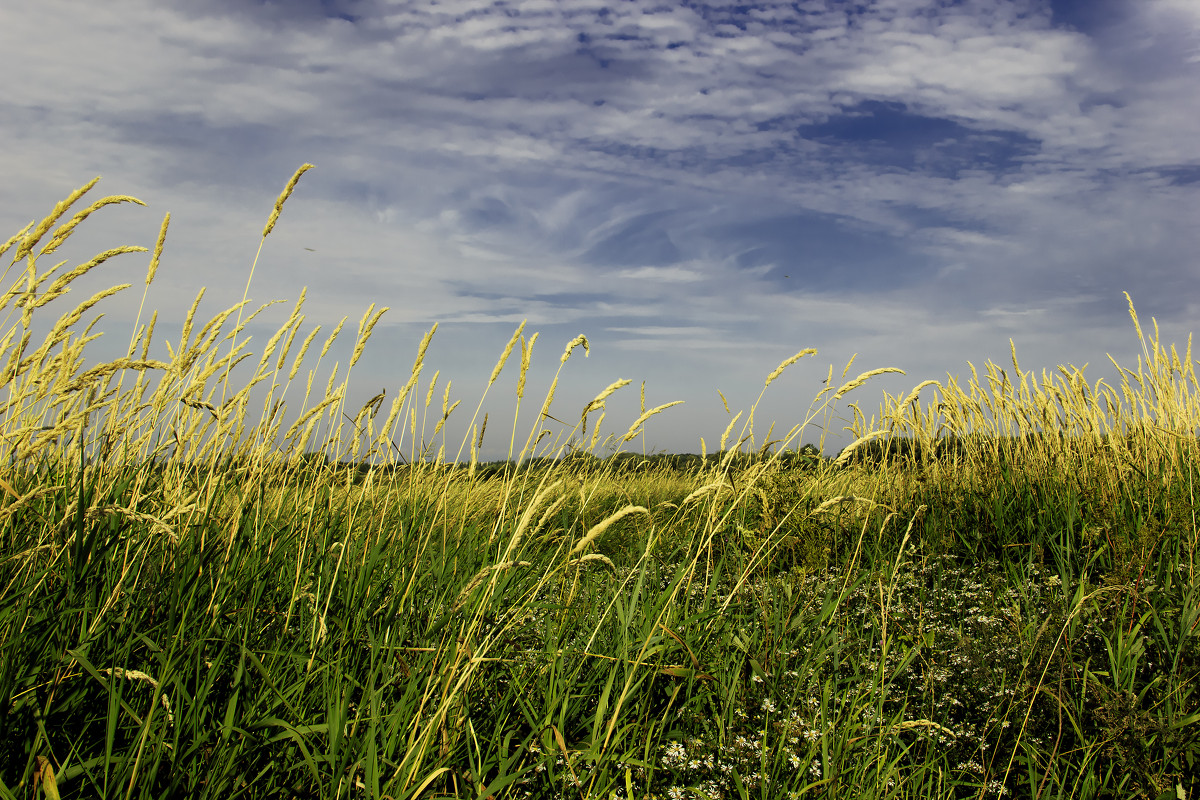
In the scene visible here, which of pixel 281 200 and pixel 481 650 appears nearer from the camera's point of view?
pixel 481 650

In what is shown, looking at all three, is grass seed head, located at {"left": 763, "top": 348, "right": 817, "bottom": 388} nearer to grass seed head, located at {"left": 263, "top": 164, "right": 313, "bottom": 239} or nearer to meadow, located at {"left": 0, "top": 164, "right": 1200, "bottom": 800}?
meadow, located at {"left": 0, "top": 164, "right": 1200, "bottom": 800}

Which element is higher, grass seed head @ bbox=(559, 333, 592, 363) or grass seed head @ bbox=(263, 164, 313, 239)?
grass seed head @ bbox=(263, 164, 313, 239)

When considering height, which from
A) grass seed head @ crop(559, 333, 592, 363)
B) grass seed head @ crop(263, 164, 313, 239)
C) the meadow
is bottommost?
the meadow

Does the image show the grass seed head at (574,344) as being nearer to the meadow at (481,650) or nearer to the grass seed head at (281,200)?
the meadow at (481,650)

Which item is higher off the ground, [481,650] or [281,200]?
[281,200]

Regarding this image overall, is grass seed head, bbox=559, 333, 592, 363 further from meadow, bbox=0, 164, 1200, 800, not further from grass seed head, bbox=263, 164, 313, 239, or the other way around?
grass seed head, bbox=263, 164, 313, 239

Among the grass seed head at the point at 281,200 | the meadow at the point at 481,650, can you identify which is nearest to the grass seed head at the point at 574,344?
the meadow at the point at 481,650

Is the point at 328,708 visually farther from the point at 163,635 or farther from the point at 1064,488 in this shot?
the point at 1064,488

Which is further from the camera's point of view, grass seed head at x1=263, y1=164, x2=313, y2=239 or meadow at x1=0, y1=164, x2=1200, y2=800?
grass seed head at x1=263, y1=164, x2=313, y2=239

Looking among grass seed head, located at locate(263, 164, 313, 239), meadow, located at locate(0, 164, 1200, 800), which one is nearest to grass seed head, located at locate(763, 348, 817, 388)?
meadow, located at locate(0, 164, 1200, 800)

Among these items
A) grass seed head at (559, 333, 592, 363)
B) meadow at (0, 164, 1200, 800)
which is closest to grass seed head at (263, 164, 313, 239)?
meadow at (0, 164, 1200, 800)

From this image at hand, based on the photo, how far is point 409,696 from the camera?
65.9 inches

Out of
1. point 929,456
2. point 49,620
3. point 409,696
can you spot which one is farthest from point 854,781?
point 929,456

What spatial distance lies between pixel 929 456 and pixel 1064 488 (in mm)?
1014
